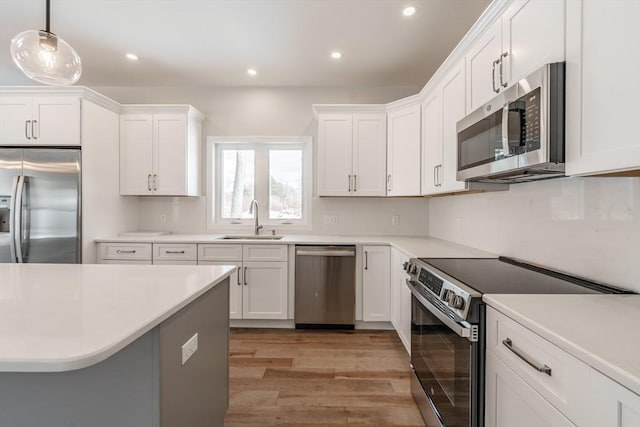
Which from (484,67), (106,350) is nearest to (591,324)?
(106,350)

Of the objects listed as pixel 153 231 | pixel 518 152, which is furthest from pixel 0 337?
pixel 153 231

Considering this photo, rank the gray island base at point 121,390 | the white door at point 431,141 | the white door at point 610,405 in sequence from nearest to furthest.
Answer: the white door at point 610,405 → the gray island base at point 121,390 → the white door at point 431,141

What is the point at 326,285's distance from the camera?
3299mm

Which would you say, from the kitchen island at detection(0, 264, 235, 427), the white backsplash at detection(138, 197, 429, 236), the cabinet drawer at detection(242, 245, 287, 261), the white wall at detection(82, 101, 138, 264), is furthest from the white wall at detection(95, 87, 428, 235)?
the kitchen island at detection(0, 264, 235, 427)

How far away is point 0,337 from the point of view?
85 cm

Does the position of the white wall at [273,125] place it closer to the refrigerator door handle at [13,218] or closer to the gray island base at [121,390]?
the refrigerator door handle at [13,218]

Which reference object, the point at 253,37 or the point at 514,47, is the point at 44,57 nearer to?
the point at 253,37

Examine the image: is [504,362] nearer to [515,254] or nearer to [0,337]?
[515,254]

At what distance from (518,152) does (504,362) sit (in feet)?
2.82

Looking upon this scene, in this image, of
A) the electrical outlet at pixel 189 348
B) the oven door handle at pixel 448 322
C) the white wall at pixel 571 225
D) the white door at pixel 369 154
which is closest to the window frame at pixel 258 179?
the white door at pixel 369 154

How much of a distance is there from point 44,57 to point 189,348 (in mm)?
1743

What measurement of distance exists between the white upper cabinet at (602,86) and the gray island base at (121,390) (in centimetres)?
157

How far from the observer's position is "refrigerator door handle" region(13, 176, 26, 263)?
2.97 metres

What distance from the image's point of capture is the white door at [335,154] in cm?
359
